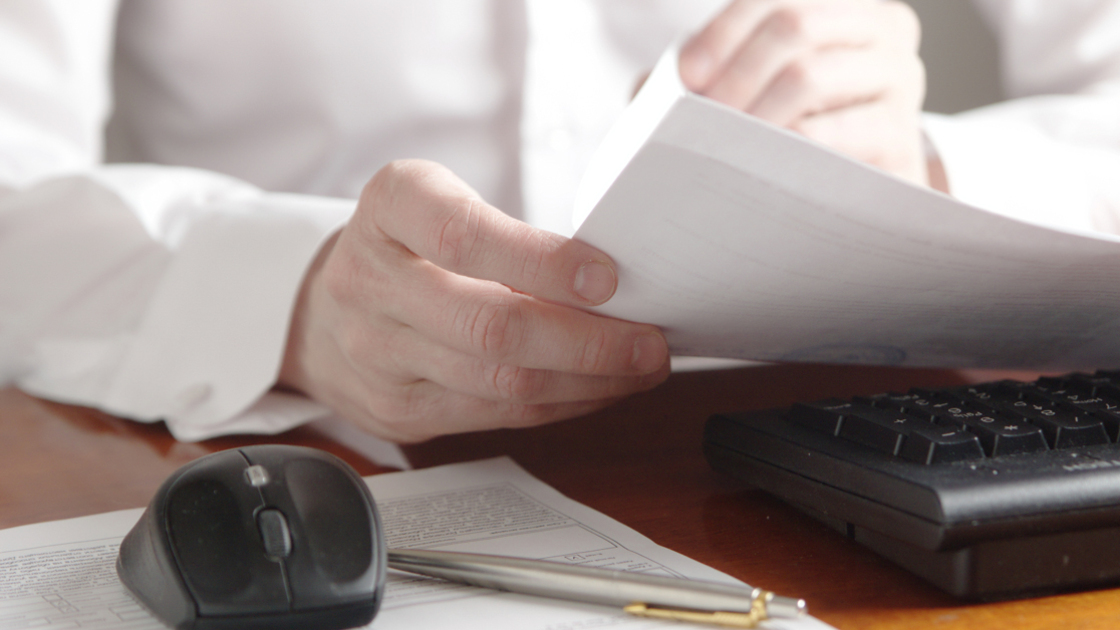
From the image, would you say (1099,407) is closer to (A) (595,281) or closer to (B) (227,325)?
(A) (595,281)

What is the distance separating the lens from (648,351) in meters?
0.34

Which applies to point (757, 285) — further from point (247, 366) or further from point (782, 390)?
point (247, 366)

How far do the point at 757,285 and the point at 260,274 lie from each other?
332 mm

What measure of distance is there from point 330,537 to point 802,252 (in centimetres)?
17

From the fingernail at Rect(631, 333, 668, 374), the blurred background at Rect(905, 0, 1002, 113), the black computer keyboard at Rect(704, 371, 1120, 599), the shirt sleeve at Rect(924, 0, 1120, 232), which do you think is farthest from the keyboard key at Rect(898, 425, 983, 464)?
the blurred background at Rect(905, 0, 1002, 113)

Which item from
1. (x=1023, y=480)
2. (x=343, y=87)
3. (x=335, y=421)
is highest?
(x=343, y=87)

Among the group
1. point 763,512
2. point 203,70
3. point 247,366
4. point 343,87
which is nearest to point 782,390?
point 763,512

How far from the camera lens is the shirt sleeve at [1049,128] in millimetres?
622

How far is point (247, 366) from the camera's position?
0.50 m

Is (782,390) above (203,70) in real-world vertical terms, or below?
below

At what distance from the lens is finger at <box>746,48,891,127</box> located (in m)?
0.58

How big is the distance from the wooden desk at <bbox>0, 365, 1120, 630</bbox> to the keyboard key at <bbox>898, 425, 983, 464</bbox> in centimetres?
4

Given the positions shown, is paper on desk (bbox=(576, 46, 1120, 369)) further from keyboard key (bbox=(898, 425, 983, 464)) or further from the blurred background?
the blurred background

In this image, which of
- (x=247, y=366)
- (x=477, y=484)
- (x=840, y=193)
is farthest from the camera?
(x=247, y=366)
